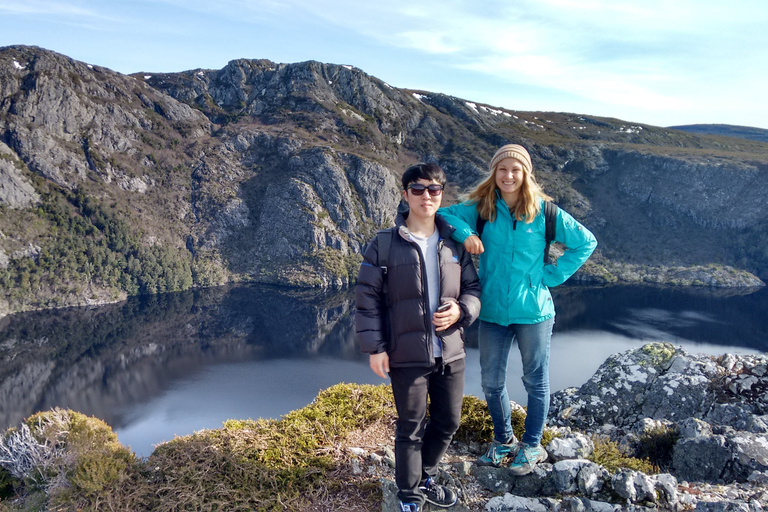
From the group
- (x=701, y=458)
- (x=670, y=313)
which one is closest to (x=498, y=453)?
(x=701, y=458)

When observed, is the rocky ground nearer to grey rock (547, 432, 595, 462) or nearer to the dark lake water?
grey rock (547, 432, 595, 462)

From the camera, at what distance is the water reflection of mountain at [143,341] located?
37.2 metres

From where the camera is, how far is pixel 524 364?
3.99m

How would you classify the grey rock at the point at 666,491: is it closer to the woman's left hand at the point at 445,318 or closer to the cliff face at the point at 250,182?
the woman's left hand at the point at 445,318

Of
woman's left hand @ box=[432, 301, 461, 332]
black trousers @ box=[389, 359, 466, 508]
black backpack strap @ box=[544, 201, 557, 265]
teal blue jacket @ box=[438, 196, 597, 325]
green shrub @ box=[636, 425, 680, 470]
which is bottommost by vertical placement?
green shrub @ box=[636, 425, 680, 470]

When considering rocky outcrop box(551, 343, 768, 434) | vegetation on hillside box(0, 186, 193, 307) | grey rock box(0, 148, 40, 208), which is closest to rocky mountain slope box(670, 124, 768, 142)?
vegetation on hillside box(0, 186, 193, 307)

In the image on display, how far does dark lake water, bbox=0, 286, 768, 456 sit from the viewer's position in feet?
108

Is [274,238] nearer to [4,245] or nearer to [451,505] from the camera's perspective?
[4,245]

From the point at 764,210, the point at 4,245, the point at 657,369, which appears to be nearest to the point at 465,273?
the point at 657,369

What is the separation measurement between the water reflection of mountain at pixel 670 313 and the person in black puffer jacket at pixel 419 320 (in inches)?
1958

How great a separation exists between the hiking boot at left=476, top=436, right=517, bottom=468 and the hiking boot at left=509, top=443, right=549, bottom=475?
0.44 feet

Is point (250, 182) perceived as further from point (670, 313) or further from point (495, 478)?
point (495, 478)

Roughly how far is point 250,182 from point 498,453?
303 feet

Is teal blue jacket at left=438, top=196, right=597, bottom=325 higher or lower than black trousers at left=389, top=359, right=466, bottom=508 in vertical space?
higher
